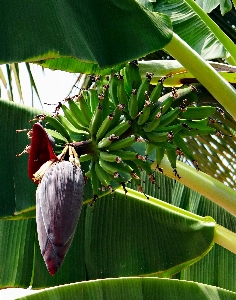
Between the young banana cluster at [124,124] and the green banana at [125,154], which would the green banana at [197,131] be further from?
the green banana at [125,154]

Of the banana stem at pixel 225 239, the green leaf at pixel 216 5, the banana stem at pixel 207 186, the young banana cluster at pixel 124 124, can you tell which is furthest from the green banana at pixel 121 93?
the green leaf at pixel 216 5

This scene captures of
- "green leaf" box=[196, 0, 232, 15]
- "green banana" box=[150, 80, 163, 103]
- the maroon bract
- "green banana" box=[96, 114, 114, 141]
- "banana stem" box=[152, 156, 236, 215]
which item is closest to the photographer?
the maroon bract

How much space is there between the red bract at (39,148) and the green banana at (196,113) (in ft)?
1.51

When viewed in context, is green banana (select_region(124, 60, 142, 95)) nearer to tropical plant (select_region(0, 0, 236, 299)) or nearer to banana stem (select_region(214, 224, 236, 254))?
tropical plant (select_region(0, 0, 236, 299))

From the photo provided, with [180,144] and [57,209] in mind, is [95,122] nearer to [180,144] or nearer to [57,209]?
[180,144]

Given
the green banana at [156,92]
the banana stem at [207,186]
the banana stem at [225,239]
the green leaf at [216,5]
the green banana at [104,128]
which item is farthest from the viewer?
the green leaf at [216,5]

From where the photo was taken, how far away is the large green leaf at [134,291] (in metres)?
1.21

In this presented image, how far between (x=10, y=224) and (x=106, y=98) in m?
0.74

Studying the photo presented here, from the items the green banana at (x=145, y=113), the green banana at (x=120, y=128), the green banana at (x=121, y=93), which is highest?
the green banana at (x=121, y=93)

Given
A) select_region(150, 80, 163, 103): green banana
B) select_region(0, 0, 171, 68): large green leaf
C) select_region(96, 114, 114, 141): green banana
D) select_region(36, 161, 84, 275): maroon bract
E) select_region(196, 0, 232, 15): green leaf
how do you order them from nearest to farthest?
select_region(36, 161, 84, 275): maroon bract, select_region(0, 0, 171, 68): large green leaf, select_region(96, 114, 114, 141): green banana, select_region(150, 80, 163, 103): green banana, select_region(196, 0, 232, 15): green leaf

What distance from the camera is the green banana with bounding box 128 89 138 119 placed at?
3.73 ft

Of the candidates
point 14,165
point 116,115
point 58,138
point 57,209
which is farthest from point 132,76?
point 57,209

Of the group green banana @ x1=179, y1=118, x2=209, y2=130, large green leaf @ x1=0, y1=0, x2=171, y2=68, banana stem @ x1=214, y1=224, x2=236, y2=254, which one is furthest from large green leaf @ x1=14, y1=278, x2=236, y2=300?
large green leaf @ x1=0, y1=0, x2=171, y2=68

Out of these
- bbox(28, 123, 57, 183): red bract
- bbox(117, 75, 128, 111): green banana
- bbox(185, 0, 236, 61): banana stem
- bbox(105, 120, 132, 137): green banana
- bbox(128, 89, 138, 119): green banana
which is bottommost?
bbox(28, 123, 57, 183): red bract
